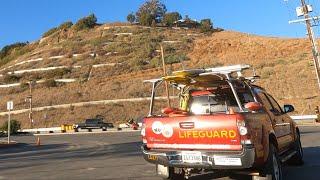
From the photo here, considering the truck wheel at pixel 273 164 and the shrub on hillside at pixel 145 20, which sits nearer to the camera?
the truck wheel at pixel 273 164

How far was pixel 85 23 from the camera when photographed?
423 ft

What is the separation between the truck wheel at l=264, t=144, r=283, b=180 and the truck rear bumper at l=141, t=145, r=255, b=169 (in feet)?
2.03

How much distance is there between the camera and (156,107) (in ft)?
199

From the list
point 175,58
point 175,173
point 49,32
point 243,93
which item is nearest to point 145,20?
point 49,32

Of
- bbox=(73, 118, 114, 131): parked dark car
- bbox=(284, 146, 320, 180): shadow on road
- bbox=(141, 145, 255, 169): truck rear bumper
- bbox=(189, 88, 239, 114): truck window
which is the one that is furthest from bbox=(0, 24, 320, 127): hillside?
bbox=(141, 145, 255, 169): truck rear bumper

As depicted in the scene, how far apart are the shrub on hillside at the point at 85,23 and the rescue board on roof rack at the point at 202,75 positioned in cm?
12115

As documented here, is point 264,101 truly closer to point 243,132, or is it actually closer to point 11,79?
point 243,132

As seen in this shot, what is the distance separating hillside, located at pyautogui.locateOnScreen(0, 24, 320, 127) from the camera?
64500 mm

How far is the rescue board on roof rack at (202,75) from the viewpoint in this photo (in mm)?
8656

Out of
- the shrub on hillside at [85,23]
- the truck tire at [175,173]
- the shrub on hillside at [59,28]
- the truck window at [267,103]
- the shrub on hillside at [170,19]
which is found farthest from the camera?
the shrub on hillside at [59,28]

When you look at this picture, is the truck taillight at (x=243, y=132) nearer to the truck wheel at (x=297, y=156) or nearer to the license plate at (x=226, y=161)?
the license plate at (x=226, y=161)

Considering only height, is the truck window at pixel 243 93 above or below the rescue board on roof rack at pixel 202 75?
below

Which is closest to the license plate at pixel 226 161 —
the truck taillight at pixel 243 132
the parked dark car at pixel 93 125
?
the truck taillight at pixel 243 132

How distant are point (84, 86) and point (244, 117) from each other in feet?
235
